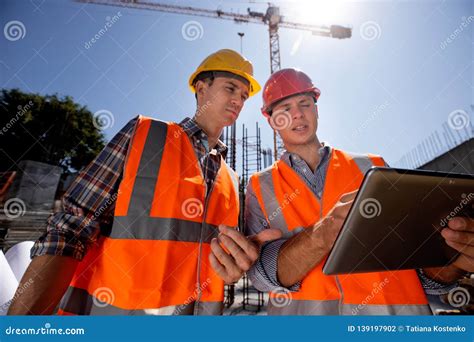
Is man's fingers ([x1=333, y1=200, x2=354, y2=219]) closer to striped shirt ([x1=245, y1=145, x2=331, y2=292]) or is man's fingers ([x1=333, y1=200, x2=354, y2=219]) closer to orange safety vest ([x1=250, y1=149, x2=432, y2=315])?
orange safety vest ([x1=250, y1=149, x2=432, y2=315])

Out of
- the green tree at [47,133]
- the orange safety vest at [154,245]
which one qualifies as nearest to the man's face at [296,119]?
the orange safety vest at [154,245]

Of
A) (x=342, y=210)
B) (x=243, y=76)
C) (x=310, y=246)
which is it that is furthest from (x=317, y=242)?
(x=243, y=76)

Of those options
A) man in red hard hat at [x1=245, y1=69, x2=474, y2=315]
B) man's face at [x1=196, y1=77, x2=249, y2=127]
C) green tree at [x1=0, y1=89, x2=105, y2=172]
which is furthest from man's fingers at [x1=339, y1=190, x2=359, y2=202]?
green tree at [x1=0, y1=89, x2=105, y2=172]

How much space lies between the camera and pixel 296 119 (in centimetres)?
237

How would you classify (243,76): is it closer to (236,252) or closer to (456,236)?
(236,252)

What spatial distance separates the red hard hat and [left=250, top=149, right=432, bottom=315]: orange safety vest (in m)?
0.85

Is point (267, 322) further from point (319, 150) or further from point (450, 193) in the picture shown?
point (319, 150)

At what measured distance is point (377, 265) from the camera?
1.20 meters

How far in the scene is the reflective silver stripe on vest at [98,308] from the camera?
1486mm

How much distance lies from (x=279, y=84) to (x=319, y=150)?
0.84 metres

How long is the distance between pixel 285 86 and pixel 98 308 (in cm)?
243

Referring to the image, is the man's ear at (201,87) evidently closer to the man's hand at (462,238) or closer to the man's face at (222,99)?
the man's face at (222,99)

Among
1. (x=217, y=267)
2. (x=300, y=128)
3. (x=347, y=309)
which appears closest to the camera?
(x=217, y=267)

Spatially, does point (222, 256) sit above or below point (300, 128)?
below
